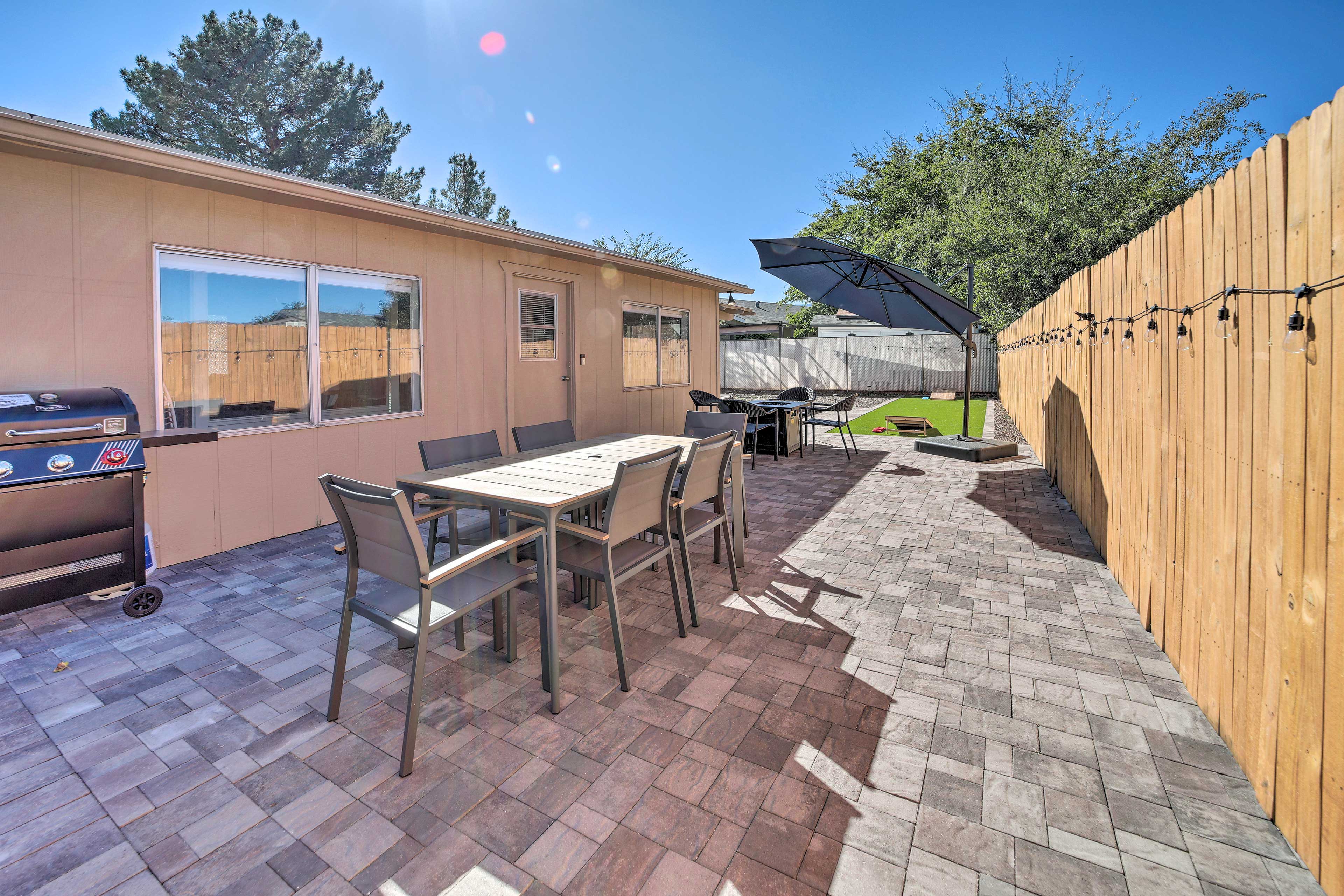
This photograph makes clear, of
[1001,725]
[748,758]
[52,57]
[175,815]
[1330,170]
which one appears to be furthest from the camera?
[52,57]

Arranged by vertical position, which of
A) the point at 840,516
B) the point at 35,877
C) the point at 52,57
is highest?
the point at 52,57

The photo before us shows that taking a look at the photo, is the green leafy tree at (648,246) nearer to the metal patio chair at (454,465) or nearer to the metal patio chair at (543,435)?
the metal patio chair at (543,435)

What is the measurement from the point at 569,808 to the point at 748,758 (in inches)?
22.7

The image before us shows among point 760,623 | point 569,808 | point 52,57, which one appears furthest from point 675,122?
point 569,808

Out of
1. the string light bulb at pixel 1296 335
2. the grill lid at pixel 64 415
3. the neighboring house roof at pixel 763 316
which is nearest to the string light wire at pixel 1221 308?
the string light bulb at pixel 1296 335

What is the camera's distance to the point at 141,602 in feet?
9.91

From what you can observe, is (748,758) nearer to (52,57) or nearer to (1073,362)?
(1073,362)

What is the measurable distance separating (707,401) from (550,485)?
5.62 meters

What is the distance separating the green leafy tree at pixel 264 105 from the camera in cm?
1278

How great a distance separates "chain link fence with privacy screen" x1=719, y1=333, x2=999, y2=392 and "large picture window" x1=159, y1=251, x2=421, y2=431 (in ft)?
45.6

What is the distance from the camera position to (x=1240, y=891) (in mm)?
1403

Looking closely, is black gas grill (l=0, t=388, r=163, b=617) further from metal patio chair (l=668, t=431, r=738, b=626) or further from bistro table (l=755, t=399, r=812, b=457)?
bistro table (l=755, t=399, r=812, b=457)

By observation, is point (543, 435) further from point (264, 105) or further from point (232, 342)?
point (264, 105)

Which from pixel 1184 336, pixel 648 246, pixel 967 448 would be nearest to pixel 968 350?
pixel 967 448
